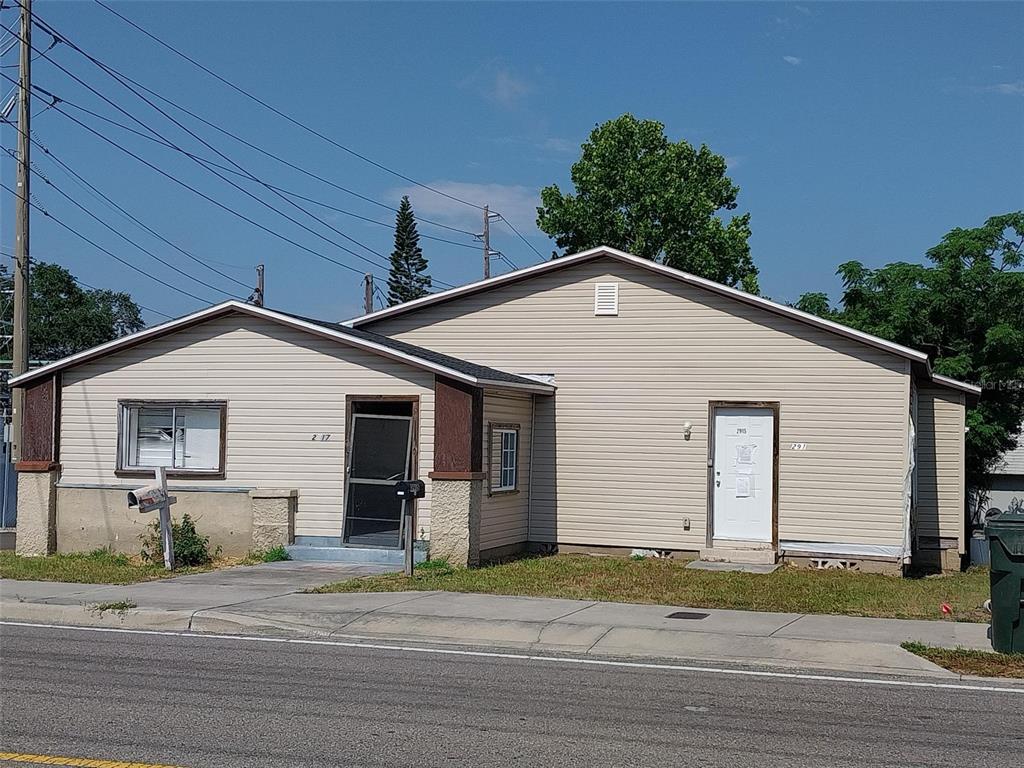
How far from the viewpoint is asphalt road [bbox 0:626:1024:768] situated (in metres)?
7.23

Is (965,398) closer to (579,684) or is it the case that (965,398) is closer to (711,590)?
(711,590)

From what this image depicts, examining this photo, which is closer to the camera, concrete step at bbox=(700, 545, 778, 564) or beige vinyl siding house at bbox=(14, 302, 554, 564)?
beige vinyl siding house at bbox=(14, 302, 554, 564)

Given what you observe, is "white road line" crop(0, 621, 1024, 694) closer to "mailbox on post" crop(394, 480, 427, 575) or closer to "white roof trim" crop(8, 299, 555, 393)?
"mailbox on post" crop(394, 480, 427, 575)

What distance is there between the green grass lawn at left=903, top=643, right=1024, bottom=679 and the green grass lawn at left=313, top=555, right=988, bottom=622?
2.21 m

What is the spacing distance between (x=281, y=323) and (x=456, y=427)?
336 cm

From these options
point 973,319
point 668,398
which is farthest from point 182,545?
point 973,319

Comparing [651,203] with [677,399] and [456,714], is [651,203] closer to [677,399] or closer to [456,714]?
[677,399]

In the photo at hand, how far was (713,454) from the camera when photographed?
62.0ft

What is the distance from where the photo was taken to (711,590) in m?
15.1

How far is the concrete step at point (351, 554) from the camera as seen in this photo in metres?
17.4

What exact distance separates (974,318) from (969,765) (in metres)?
18.9

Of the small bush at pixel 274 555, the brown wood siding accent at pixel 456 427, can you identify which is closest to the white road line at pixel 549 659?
the small bush at pixel 274 555

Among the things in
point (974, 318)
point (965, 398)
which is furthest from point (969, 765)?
point (974, 318)

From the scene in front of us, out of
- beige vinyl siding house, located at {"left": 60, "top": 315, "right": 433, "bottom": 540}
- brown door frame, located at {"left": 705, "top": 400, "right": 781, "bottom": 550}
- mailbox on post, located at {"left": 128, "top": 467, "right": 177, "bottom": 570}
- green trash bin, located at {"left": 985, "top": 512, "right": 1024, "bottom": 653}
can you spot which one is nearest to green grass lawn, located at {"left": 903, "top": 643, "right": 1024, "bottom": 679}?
green trash bin, located at {"left": 985, "top": 512, "right": 1024, "bottom": 653}
